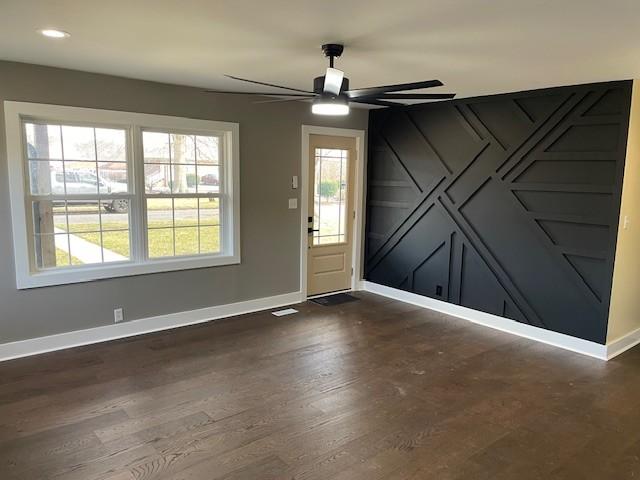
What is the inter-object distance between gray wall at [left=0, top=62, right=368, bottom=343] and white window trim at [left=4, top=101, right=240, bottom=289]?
56mm

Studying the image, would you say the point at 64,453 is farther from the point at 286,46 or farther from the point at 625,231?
the point at 625,231

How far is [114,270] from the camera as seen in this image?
4.25m

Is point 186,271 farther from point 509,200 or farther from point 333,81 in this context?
point 509,200

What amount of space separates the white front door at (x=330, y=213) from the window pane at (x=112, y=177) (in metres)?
2.18

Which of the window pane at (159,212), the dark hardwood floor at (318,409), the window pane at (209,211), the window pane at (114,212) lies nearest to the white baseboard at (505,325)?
the dark hardwood floor at (318,409)

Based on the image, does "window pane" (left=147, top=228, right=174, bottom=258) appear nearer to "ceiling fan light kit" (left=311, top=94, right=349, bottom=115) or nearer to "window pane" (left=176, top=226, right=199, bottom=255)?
"window pane" (left=176, top=226, right=199, bottom=255)

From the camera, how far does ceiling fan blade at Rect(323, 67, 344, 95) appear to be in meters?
2.65

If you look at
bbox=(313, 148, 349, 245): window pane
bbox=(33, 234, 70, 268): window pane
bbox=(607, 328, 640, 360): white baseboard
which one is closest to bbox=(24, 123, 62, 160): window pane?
bbox=(33, 234, 70, 268): window pane

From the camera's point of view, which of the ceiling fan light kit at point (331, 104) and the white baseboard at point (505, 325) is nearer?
the ceiling fan light kit at point (331, 104)

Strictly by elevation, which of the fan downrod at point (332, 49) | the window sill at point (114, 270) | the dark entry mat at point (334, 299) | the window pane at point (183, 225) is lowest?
the dark entry mat at point (334, 299)

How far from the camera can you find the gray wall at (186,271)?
3.76 meters

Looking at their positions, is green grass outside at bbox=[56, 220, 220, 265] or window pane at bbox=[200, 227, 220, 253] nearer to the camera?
green grass outside at bbox=[56, 220, 220, 265]

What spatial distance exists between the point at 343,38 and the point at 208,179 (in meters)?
2.58

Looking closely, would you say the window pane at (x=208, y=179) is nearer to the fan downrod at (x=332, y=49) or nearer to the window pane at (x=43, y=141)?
the window pane at (x=43, y=141)
